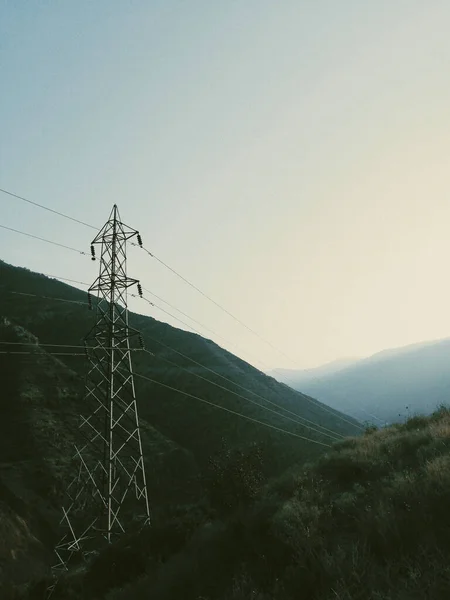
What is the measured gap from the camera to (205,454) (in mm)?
52500

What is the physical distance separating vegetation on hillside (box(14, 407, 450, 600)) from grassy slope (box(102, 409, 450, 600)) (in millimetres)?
19

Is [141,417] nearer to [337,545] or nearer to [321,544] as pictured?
[321,544]

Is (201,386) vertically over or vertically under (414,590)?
under

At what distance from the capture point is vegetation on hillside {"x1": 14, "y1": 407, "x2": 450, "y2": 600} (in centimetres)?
524

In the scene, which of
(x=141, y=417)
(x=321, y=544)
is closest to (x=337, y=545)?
(x=321, y=544)

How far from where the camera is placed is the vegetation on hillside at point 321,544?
524 cm

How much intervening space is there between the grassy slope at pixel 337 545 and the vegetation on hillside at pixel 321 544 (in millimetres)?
19

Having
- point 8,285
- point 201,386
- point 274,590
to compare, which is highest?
point 8,285

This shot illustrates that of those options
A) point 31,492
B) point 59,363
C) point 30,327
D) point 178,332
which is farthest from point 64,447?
point 178,332

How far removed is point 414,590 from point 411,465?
540 centimetres

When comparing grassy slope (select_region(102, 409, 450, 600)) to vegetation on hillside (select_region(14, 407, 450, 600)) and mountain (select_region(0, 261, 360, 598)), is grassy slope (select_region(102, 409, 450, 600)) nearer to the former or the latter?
vegetation on hillside (select_region(14, 407, 450, 600))

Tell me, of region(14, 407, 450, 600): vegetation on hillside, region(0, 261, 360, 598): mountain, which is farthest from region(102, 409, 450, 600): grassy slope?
region(0, 261, 360, 598): mountain

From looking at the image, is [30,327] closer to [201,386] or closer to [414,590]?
[201,386]

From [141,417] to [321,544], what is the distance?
185 feet
